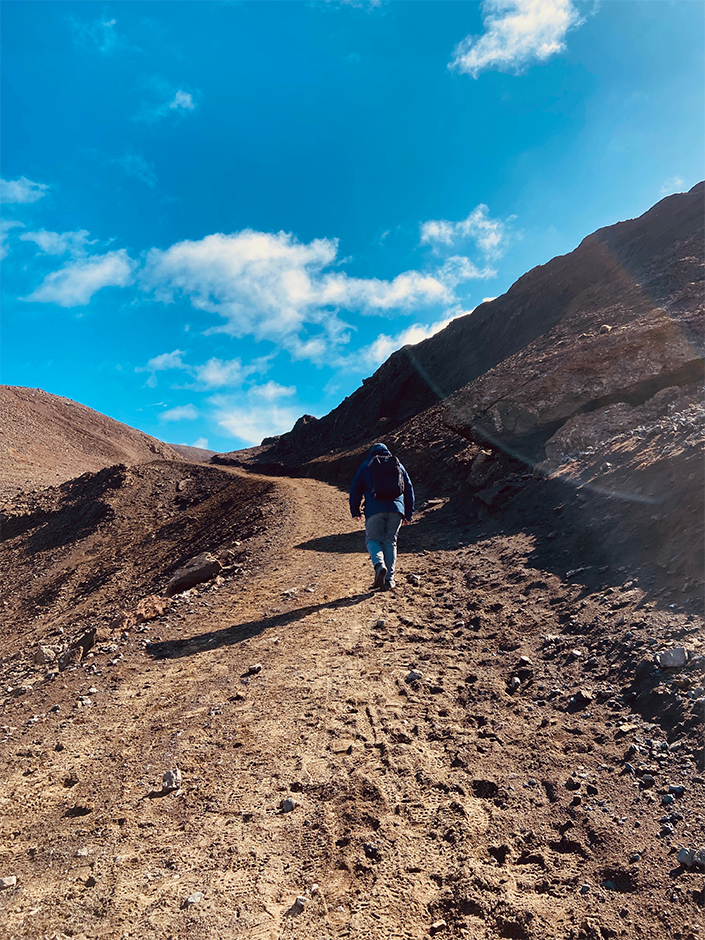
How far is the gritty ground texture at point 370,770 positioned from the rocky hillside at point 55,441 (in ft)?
119

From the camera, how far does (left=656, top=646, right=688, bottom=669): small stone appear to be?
3.88 m

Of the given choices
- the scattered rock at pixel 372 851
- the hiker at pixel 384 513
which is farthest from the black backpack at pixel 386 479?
the scattered rock at pixel 372 851

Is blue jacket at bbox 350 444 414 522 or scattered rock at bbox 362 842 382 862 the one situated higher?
blue jacket at bbox 350 444 414 522

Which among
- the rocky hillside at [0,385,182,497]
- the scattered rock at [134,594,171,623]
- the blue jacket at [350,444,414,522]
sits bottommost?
the scattered rock at [134,594,171,623]

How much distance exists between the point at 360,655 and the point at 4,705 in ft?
12.9

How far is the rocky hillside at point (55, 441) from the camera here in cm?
4334

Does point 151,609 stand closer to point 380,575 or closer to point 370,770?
point 380,575

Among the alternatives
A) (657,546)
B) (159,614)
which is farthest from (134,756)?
(657,546)

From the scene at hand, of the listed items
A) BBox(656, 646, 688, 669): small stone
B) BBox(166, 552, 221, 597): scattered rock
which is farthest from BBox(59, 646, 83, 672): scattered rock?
BBox(656, 646, 688, 669): small stone

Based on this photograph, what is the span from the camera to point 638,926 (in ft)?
7.44

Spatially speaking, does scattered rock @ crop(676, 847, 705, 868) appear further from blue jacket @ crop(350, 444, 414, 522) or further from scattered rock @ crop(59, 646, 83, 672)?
scattered rock @ crop(59, 646, 83, 672)

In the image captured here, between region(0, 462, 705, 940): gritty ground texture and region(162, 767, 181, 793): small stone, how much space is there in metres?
0.05

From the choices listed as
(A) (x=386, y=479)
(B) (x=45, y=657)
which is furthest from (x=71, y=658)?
(A) (x=386, y=479)

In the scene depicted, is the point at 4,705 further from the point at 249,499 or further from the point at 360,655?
the point at 249,499
